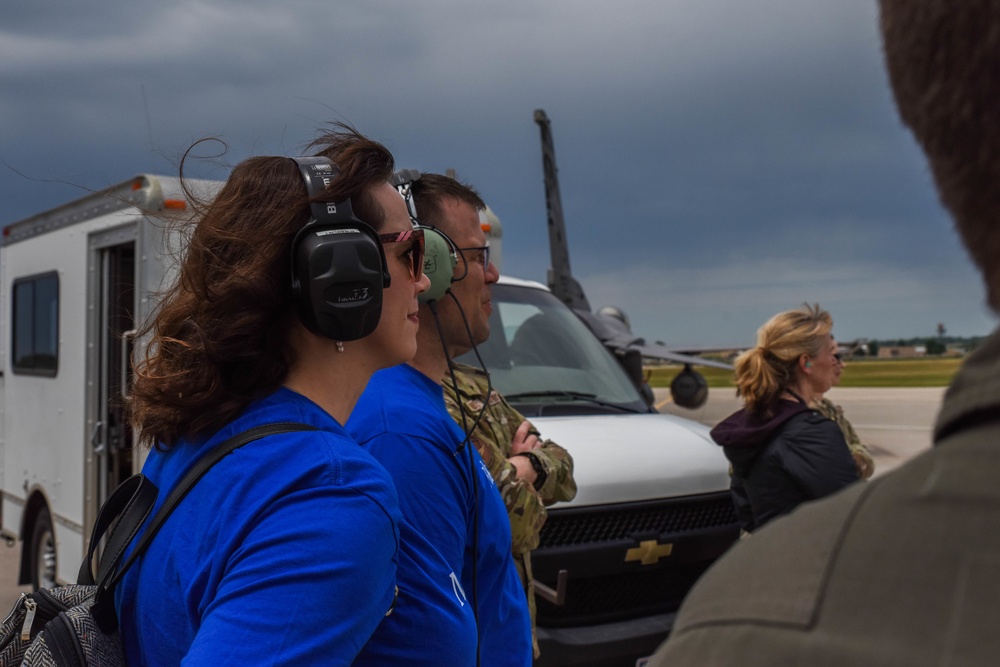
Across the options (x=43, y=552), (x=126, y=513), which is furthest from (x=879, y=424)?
(x=126, y=513)

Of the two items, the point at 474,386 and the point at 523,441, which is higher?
the point at 474,386

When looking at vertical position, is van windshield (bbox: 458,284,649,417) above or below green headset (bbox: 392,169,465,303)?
below

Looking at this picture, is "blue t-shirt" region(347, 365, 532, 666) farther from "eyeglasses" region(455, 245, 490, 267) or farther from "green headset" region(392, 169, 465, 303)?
"eyeglasses" region(455, 245, 490, 267)

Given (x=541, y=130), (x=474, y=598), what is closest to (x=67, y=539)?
(x=474, y=598)

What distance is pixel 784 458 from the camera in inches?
161

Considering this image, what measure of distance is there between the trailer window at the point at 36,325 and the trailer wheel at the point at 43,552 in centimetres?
120

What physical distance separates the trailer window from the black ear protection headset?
5.67 metres

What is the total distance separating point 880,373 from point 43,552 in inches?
3701

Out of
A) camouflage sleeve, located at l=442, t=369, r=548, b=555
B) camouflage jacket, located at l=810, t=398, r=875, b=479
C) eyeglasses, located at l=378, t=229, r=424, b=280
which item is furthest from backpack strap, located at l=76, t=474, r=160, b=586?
camouflage jacket, located at l=810, t=398, r=875, b=479

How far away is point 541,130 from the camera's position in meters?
20.3

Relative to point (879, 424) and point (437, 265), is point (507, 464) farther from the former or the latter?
point (879, 424)

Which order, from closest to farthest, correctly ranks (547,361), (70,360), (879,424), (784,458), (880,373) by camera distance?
(784,458)
(547,361)
(70,360)
(879,424)
(880,373)

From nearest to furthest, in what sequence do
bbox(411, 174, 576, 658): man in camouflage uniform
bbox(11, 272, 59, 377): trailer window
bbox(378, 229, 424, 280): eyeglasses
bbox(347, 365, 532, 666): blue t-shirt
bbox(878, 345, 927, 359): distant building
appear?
bbox(347, 365, 532, 666): blue t-shirt → bbox(378, 229, 424, 280): eyeglasses → bbox(411, 174, 576, 658): man in camouflage uniform → bbox(11, 272, 59, 377): trailer window → bbox(878, 345, 927, 359): distant building

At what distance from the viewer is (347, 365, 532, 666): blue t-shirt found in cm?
170
